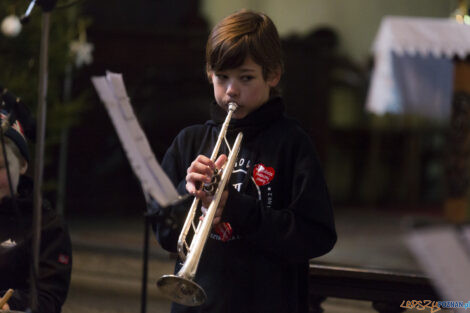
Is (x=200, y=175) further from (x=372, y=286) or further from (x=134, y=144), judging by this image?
(x=372, y=286)

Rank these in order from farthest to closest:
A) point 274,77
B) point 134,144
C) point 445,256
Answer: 1. point 274,77
2. point 134,144
3. point 445,256

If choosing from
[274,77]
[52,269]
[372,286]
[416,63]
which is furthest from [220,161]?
[416,63]

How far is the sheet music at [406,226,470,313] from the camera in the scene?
3.55ft

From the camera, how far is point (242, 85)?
192 centimetres

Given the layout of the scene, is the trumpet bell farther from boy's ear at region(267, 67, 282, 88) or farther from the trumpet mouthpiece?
boy's ear at region(267, 67, 282, 88)

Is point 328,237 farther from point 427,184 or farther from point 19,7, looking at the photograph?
point 427,184

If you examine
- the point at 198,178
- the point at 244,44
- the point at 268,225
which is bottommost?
the point at 268,225

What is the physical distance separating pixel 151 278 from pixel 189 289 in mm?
3713

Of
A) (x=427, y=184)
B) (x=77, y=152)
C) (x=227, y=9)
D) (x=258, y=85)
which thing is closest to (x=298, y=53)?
(x=227, y=9)

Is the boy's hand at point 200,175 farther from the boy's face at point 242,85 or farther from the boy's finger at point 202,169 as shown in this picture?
the boy's face at point 242,85

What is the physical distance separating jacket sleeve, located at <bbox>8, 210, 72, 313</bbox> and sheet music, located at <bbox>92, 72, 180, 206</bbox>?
22.9 inches

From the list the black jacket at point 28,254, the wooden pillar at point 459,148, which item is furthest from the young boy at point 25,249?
the wooden pillar at point 459,148

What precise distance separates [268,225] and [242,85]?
1.17 feet

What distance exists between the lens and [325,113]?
959 cm
